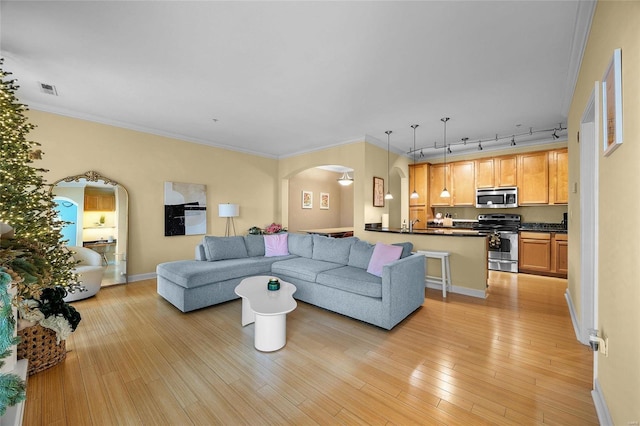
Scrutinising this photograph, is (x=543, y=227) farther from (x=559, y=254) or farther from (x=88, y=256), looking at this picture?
(x=88, y=256)

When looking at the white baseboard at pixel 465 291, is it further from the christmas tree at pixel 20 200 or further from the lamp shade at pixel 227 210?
the christmas tree at pixel 20 200

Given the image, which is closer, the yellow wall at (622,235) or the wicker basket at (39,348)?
the yellow wall at (622,235)

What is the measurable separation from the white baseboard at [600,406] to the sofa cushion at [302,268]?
8.42ft

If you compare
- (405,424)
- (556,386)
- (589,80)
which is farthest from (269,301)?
(589,80)

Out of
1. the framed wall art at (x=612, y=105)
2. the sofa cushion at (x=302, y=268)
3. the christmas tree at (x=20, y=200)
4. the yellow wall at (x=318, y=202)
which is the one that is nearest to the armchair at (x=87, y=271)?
the christmas tree at (x=20, y=200)

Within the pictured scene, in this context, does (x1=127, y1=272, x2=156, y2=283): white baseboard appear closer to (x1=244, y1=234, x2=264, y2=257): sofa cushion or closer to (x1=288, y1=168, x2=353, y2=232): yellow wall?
(x1=244, y1=234, x2=264, y2=257): sofa cushion

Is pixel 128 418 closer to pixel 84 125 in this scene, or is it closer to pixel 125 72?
pixel 125 72

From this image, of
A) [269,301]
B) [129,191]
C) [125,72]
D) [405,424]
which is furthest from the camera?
[129,191]

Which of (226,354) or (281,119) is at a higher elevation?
(281,119)

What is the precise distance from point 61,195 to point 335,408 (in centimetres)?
489

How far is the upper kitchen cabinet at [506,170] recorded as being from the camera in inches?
227

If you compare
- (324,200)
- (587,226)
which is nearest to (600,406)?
(587,226)

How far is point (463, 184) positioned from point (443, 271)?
11.0 feet

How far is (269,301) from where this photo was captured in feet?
8.43
